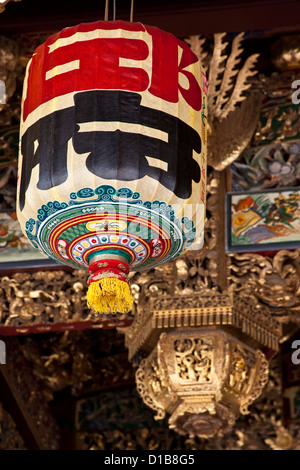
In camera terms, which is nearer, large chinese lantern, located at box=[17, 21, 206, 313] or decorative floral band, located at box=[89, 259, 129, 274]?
large chinese lantern, located at box=[17, 21, 206, 313]

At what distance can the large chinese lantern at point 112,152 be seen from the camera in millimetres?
4941

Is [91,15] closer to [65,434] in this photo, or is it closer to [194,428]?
[194,428]

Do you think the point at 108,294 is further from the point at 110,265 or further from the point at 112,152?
the point at 112,152

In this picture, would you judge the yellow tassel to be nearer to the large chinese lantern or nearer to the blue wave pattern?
the large chinese lantern

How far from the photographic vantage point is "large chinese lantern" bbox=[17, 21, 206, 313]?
4.94m

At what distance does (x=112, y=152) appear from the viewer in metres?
4.94

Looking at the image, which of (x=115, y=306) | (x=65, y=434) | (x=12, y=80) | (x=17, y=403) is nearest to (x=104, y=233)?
(x=115, y=306)

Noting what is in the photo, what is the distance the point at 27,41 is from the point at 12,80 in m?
0.23

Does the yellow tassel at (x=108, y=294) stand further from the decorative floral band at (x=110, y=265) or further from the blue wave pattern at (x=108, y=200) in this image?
the blue wave pattern at (x=108, y=200)

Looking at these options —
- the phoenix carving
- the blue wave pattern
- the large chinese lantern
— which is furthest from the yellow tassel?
the phoenix carving

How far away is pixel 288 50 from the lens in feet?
21.9

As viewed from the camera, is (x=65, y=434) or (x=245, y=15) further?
(x=65, y=434)

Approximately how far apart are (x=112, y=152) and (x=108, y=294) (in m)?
0.65

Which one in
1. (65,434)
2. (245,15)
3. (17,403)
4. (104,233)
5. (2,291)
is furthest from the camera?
(65,434)
